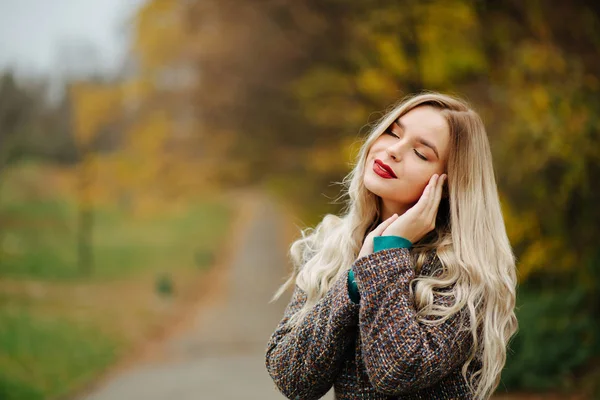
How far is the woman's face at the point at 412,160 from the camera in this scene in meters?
1.82

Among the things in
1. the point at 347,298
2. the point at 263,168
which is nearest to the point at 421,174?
the point at 347,298

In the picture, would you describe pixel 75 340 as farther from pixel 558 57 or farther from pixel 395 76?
pixel 558 57

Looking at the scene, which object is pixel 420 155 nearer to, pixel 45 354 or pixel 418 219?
pixel 418 219

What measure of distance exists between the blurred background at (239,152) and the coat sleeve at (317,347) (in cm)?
358

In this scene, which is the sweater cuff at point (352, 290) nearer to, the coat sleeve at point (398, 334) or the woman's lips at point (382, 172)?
the coat sleeve at point (398, 334)

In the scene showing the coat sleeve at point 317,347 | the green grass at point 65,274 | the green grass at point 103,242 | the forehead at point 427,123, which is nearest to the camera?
the coat sleeve at point 317,347

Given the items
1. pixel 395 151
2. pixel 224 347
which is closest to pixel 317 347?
pixel 395 151

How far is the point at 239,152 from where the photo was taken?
11.3 metres

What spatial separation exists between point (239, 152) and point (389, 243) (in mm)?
9655

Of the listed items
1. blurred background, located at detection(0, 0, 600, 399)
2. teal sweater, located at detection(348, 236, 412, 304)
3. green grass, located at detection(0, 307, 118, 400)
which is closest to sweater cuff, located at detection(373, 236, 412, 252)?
teal sweater, located at detection(348, 236, 412, 304)

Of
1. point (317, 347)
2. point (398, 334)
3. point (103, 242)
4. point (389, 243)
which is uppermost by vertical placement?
point (103, 242)

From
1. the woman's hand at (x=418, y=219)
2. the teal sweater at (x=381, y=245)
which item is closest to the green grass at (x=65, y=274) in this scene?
the teal sweater at (x=381, y=245)

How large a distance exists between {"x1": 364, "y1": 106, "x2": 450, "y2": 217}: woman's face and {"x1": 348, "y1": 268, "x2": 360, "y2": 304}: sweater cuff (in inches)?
9.7

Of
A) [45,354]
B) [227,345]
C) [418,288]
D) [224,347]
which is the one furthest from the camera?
[227,345]
